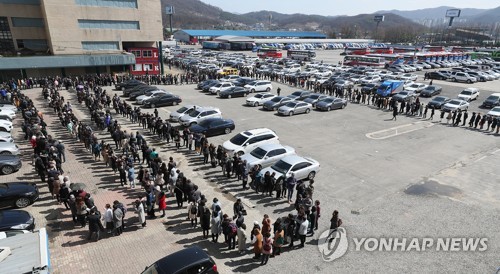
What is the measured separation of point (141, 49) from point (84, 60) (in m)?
8.94

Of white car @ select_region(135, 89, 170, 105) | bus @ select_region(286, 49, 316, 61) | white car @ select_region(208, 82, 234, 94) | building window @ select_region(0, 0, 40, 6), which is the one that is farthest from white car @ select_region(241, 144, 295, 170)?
bus @ select_region(286, 49, 316, 61)

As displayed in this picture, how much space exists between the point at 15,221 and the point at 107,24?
43571 millimetres

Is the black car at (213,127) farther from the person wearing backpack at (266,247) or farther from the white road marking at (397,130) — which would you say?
the person wearing backpack at (266,247)

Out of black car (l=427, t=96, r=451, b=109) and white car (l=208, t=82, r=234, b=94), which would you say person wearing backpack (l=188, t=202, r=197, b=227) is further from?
black car (l=427, t=96, r=451, b=109)

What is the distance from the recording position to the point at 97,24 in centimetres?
4766

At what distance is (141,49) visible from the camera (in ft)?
167

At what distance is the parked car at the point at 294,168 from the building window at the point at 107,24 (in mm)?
42216

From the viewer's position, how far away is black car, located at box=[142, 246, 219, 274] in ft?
29.0

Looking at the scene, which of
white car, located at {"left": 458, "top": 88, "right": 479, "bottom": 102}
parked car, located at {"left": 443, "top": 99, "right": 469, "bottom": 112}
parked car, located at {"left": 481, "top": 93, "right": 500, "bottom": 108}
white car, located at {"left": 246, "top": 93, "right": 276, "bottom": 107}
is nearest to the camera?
parked car, located at {"left": 443, "top": 99, "right": 469, "bottom": 112}

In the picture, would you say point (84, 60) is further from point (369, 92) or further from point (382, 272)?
point (382, 272)

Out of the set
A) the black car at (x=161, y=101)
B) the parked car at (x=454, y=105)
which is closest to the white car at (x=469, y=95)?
the parked car at (x=454, y=105)

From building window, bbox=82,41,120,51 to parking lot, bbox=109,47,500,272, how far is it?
24824mm

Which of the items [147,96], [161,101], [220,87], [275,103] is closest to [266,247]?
[275,103]

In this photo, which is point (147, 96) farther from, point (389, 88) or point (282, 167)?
point (389, 88)
